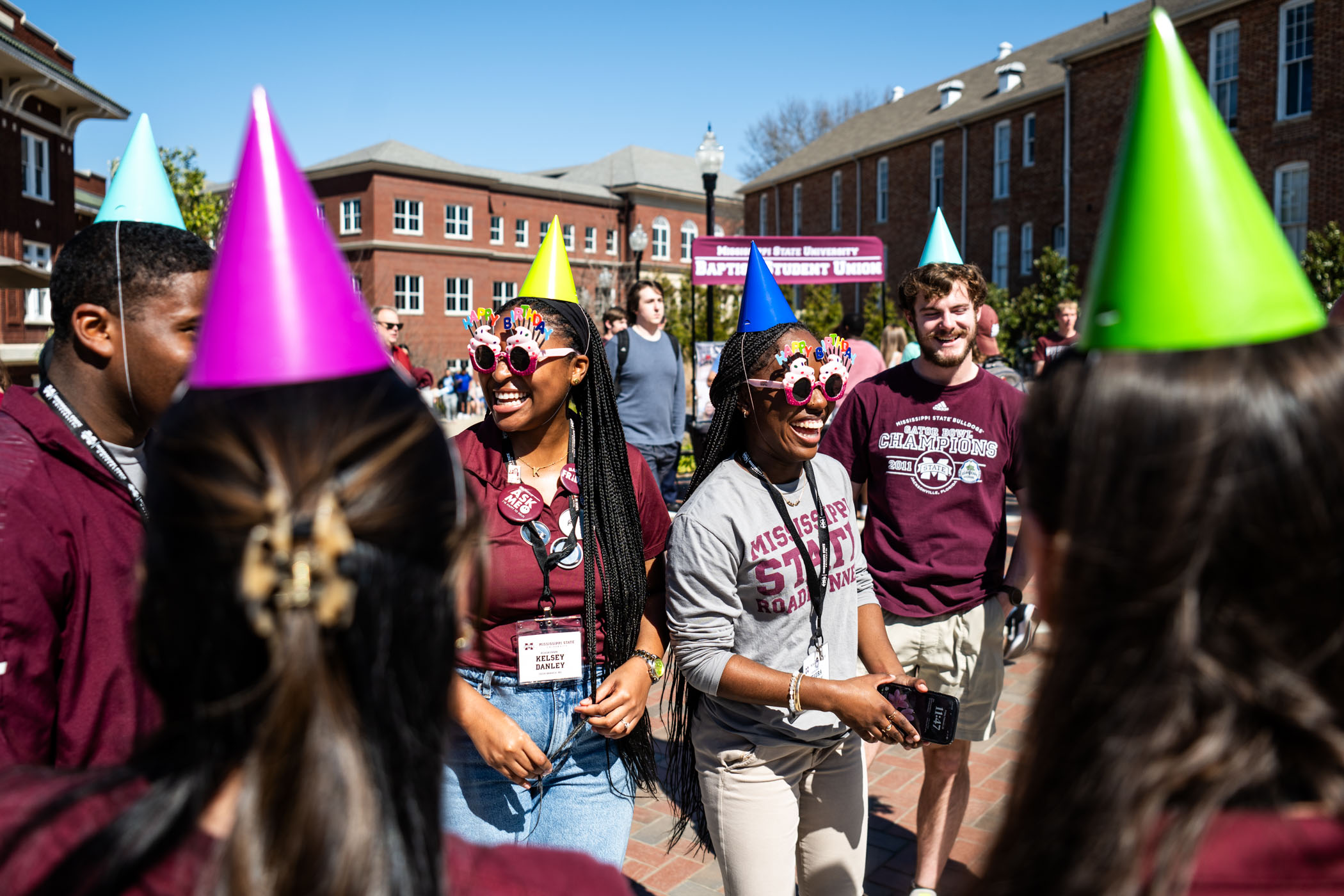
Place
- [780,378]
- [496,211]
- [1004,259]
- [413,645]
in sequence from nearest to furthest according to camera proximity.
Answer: [413,645] < [780,378] < [1004,259] < [496,211]

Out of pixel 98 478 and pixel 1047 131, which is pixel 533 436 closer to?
pixel 98 478

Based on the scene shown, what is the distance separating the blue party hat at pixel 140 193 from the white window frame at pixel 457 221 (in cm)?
4415

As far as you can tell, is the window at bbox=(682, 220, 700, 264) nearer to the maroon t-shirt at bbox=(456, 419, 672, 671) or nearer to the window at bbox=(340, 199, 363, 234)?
the window at bbox=(340, 199, 363, 234)

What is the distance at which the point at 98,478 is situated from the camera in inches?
76.2

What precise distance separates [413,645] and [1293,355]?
97 centimetres

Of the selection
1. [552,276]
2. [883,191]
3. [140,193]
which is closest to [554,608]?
[552,276]

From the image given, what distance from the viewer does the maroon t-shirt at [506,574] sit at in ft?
8.58

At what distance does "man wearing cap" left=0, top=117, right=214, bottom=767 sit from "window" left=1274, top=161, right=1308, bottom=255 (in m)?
25.0

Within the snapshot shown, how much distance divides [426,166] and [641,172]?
13.3 metres

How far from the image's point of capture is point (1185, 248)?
1.04m

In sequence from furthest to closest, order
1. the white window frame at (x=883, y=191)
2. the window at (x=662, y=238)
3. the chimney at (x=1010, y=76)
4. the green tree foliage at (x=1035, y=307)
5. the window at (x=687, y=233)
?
the window at (x=687, y=233)
the window at (x=662, y=238)
the white window frame at (x=883, y=191)
the chimney at (x=1010, y=76)
the green tree foliage at (x=1035, y=307)

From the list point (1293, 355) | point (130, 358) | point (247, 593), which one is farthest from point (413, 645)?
point (130, 358)

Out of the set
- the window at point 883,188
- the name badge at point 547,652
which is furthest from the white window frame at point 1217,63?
the name badge at point 547,652

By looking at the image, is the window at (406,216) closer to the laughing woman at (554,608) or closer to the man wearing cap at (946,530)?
the man wearing cap at (946,530)
